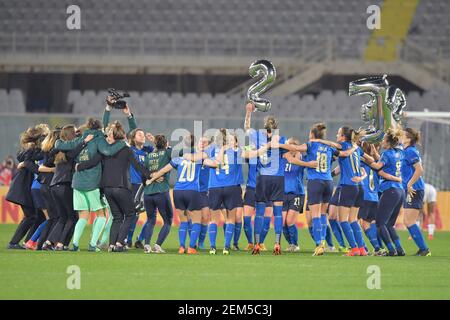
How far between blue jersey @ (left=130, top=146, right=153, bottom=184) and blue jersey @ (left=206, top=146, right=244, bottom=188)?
4.33 feet

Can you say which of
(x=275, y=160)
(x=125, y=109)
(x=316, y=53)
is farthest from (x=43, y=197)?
(x=316, y=53)

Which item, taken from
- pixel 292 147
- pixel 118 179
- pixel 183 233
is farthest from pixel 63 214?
pixel 292 147

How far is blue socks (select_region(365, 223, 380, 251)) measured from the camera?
1565cm

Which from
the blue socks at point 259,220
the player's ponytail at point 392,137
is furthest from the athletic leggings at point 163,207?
the player's ponytail at point 392,137

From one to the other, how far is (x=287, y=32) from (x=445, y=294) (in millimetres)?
22137

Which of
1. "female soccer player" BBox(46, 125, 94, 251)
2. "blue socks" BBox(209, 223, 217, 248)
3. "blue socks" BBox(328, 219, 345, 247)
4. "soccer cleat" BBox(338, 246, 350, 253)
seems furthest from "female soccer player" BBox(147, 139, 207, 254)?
"soccer cleat" BBox(338, 246, 350, 253)

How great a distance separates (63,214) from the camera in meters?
15.1

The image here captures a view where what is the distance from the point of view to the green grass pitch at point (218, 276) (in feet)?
33.9

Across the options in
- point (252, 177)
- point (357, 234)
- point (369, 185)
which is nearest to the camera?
point (357, 234)

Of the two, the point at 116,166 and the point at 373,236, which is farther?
the point at 373,236

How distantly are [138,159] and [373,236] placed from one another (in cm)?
374

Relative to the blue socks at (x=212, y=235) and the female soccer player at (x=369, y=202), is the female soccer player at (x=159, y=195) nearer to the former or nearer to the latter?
the blue socks at (x=212, y=235)

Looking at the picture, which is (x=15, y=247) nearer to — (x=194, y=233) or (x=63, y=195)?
(x=63, y=195)
